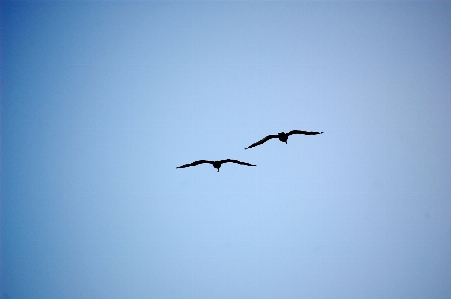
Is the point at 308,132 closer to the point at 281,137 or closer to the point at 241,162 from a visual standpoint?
the point at 281,137

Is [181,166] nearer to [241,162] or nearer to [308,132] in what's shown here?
[241,162]

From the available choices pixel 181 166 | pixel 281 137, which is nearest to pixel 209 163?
pixel 181 166

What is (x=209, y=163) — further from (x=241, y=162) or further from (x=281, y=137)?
(x=281, y=137)

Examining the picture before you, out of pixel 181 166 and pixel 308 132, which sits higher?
pixel 308 132

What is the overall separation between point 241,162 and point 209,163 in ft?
9.50

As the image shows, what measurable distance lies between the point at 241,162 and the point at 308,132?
21.6ft

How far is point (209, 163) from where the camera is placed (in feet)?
122

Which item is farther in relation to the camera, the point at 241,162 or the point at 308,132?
the point at 241,162

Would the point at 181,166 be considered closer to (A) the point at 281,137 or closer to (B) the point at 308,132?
(A) the point at 281,137

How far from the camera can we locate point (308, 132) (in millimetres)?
34562

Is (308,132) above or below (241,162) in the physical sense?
above

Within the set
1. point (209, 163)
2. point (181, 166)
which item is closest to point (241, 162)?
point (209, 163)

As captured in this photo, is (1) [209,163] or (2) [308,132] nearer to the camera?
(2) [308,132]

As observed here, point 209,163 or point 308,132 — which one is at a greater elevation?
point 308,132
